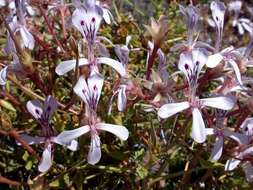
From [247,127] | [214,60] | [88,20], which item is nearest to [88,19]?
[88,20]

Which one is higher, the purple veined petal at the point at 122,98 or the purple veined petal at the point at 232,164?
the purple veined petal at the point at 122,98

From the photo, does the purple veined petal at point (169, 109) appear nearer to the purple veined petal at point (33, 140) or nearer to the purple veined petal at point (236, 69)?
the purple veined petal at point (236, 69)

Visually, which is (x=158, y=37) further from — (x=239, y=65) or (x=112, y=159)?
(x=112, y=159)

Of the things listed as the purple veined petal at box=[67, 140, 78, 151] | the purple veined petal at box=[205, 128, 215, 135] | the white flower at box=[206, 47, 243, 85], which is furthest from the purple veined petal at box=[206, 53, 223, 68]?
the purple veined petal at box=[67, 140, 78, 151]

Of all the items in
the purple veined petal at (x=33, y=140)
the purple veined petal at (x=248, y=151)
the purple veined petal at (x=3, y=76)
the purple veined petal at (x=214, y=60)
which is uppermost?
the purple veined petal at (x=214, y=60)

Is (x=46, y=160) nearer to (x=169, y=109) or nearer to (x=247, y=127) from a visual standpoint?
(x=169, y=109)

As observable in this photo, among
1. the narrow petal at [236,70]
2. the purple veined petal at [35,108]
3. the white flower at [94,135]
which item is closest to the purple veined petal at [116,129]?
the white flower at [94,135]

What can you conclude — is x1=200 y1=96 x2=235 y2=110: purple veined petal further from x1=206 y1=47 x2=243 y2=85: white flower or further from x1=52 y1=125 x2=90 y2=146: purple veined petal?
x1=52 y1=125 x2=90 y2=146: purple veined petal

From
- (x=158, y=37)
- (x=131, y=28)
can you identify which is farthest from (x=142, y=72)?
(x=158, y=37)
